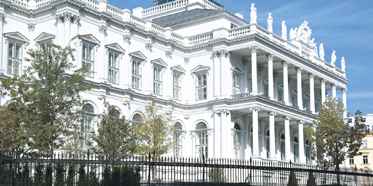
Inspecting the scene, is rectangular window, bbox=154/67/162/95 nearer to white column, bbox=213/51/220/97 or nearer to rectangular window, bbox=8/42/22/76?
white column, bbox=213/51/220/97

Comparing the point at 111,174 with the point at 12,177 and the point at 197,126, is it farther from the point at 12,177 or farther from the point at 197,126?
the point at 197,126

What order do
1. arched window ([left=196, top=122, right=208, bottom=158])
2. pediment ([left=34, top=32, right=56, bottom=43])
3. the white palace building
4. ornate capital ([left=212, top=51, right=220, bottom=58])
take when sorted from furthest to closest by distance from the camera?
arched window ([left=196, top=122, right=208, bottom=158]), ornate capital ([left=212, top=51, right=220, bottom=58]), the white palace building, pediment ([left=34, top=32, right=56, bottom=43])

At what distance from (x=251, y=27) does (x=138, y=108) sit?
13245 millimetres

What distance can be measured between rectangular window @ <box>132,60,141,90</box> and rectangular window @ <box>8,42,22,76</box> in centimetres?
1072

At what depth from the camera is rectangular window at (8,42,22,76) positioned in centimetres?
3678

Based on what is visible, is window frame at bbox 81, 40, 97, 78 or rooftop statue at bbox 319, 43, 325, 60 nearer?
window frame at bbox 81, 40, 97, 78

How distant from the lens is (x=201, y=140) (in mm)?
49594

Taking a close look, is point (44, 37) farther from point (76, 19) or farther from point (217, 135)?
point (217, 135)

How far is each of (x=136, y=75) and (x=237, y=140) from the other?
1228cm

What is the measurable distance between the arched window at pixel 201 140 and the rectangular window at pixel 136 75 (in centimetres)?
802

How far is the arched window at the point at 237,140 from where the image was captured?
49.3m

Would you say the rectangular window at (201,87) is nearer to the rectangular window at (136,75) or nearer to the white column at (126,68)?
the rectangular window at (136,75)

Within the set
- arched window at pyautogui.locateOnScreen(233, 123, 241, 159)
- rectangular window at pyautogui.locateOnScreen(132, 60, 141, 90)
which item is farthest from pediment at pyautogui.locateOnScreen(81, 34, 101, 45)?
arched window at pyautogui.locateOnScreen(233, 123, 241, 159)

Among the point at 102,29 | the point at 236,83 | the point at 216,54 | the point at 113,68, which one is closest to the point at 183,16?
the point at 216,54
